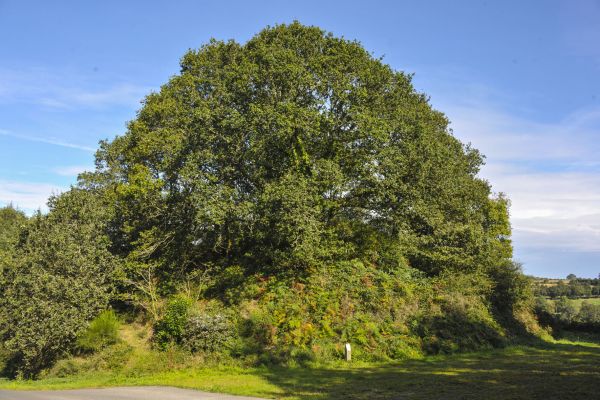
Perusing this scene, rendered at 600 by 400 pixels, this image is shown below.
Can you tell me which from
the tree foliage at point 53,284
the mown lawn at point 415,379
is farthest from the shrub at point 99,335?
the mown lawn at point 415,379

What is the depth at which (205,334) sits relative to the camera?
70.2 feet

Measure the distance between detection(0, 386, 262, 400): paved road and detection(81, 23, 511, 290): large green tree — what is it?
1034 centimetres

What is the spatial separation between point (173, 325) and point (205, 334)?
163cm

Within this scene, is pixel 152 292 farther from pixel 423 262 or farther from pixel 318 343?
pixel 423 262

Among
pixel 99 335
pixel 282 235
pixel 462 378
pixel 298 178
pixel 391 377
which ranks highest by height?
pixel 298 178

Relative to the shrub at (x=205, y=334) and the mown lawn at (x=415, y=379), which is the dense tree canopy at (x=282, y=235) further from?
the mown lawn at (x=415, y=379)

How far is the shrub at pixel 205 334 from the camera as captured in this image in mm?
21281

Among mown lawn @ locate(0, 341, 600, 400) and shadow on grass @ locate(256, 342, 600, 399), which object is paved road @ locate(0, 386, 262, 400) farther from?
shadow on grass @ locate(256, 342, 600, 399)

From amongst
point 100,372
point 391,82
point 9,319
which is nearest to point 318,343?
point 100,372

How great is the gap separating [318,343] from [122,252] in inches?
566

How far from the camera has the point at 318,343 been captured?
21.6 metres

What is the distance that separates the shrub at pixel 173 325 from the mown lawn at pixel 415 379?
247 cm

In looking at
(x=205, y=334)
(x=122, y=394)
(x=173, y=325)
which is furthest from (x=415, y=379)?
(x=173, y=325)

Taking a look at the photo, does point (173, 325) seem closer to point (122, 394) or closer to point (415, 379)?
point (122, 394)
